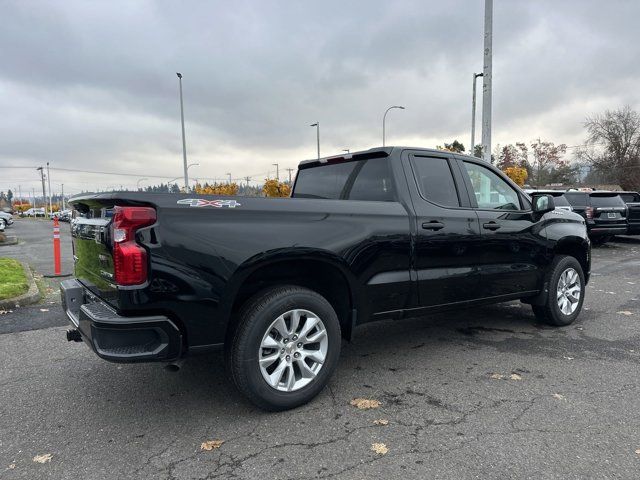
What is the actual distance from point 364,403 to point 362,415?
0.61 feet

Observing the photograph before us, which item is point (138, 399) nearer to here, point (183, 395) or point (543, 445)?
point (183, 395)

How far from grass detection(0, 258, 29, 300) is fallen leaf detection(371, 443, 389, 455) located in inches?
223

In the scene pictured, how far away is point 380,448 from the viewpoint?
2.75m

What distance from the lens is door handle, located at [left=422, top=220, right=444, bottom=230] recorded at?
387 cm

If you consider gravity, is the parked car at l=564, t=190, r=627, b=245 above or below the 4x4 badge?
below

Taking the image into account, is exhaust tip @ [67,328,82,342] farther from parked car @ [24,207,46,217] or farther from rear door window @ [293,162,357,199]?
parked car @ [24,207,46,217]

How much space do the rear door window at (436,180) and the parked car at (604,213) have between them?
430 inches

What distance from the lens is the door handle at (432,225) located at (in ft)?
12.7

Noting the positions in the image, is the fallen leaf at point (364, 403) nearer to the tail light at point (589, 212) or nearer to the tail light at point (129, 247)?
the tail light at point (129, 247)

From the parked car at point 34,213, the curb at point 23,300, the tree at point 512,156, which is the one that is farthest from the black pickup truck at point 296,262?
the parked car at point 34,213

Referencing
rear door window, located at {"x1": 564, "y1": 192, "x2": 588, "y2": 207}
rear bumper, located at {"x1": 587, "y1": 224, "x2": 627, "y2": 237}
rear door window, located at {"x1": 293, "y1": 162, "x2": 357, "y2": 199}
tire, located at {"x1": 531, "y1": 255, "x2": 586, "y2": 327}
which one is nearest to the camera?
rear door window, located at {"x1": 293, "y1": 162, "x2": 357, "y2": 199}

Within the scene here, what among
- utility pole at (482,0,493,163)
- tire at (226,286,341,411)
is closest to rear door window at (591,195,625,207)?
utility pole at (482,0,493,163)

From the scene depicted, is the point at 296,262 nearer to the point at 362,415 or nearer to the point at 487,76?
the point at 362,415

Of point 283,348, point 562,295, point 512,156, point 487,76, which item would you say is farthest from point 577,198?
point 512,156
